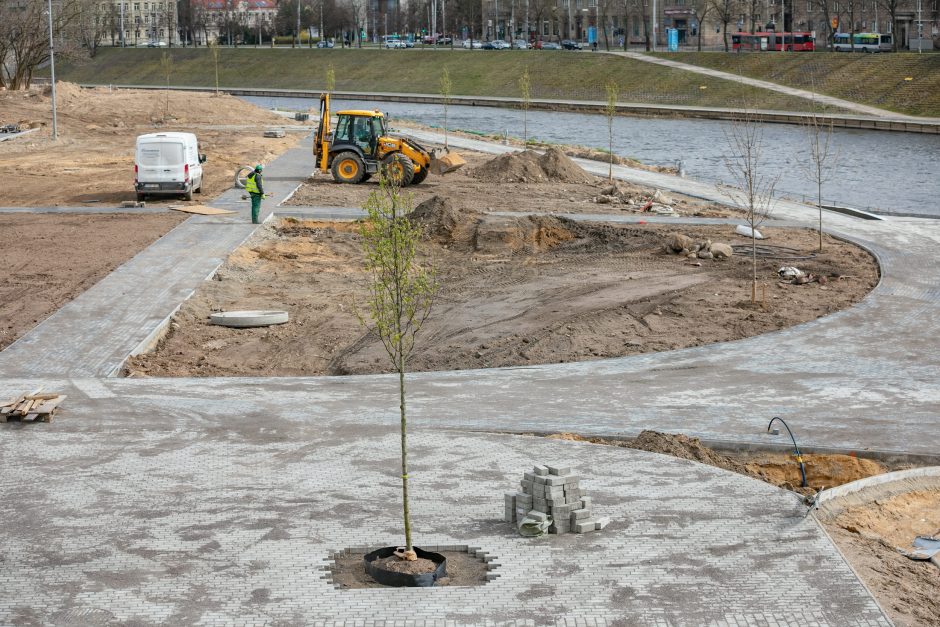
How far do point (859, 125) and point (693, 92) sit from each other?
747 inches

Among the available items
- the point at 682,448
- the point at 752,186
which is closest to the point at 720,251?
the point at 752,186

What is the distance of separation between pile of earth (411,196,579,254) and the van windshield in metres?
7.88

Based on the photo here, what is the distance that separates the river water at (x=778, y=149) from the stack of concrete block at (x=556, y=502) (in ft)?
94.6

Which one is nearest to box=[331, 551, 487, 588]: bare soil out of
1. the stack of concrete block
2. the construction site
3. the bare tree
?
the construction site

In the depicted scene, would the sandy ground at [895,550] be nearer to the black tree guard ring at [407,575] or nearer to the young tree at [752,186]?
the black tree guard ring at [407,575]

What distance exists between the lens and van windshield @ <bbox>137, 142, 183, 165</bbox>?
3381cm

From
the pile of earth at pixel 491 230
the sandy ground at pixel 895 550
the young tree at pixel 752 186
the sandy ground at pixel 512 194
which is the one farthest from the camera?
the sandy ground at pixel 512 194

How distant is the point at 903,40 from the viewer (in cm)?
9781

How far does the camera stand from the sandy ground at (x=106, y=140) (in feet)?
125

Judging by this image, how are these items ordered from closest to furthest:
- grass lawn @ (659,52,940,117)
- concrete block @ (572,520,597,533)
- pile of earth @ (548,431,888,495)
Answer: concrete block @ (572,520,597,533) < pile of earth @ (548,431,888,495) < grass lawn @ (659,52,940,117)

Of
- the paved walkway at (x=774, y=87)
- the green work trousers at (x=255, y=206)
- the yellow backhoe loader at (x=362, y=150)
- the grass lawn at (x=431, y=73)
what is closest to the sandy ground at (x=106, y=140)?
the yellow backhoe loader at (x=362, y=150)

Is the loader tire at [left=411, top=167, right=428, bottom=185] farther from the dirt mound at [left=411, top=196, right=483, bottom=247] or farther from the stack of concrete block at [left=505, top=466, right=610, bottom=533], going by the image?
the stack of concrete block at [left=505, top=466, right=610, bottom=533]

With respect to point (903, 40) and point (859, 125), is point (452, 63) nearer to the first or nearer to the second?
point (903, 40)

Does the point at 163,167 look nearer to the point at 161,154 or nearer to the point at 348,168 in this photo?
the point at 161,154
